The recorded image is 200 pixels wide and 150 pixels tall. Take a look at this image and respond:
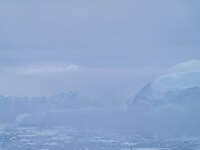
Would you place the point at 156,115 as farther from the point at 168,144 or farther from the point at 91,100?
the point at 91,100

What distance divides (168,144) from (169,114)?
916 inches

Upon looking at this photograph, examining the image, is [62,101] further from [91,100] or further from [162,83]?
[162,83]

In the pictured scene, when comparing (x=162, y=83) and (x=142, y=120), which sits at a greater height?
(x=162, y=83)

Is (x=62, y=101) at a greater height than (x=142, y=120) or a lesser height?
greater

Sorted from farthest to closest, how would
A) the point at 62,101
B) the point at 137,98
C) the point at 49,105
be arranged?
1. the point at 62,101
2. the point at 49,105
3. the point at 137,98

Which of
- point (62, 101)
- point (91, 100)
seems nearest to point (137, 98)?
point (91, 100)

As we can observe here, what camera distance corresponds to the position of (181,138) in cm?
4269

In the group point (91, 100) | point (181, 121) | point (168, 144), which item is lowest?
point (168, 144)

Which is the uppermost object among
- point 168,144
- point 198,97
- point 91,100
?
point 91,100

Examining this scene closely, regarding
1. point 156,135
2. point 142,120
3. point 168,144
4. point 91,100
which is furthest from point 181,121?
point 91,100

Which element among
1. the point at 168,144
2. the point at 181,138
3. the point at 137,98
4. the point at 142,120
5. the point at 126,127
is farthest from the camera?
the point at 137,98

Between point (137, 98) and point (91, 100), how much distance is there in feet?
66.5

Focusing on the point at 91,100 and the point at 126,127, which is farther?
the point at 91,100

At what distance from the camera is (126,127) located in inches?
2051
